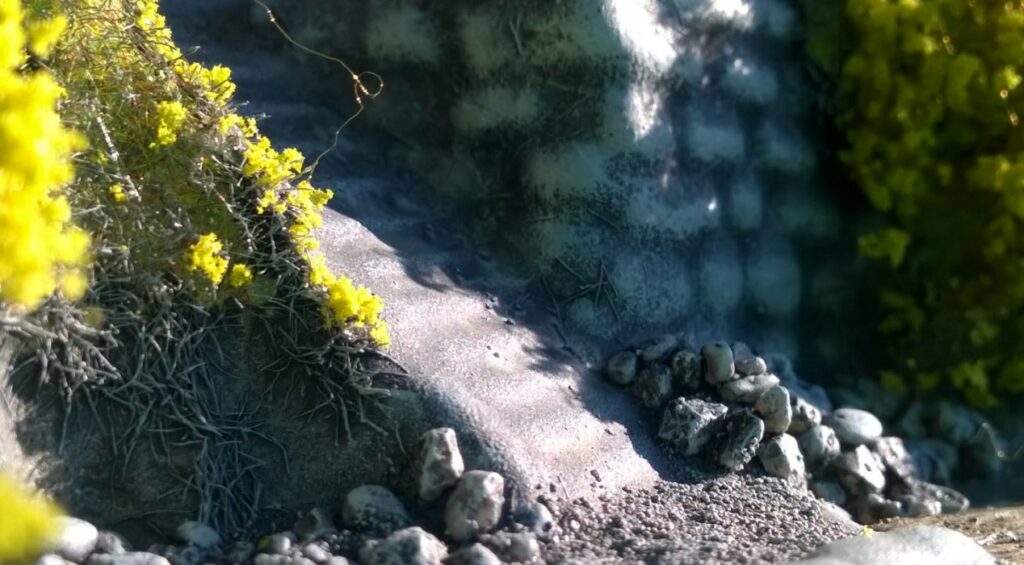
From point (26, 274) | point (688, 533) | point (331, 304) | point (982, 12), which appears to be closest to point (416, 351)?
point (331, 304)


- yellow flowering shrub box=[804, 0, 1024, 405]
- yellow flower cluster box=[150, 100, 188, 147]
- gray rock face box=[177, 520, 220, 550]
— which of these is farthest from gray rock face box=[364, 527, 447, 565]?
yellow flowering shrub box=[804, 0, 1024, 405]

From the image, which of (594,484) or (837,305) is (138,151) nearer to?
(594,484)

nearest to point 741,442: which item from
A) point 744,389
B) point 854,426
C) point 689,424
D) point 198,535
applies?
point 689,424

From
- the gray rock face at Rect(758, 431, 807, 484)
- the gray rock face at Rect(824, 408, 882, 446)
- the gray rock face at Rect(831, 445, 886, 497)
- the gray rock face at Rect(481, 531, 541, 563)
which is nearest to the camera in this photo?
the gray rock face at Rect(481, 531, 541, 563)

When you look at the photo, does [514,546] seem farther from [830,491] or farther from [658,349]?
[830,491]

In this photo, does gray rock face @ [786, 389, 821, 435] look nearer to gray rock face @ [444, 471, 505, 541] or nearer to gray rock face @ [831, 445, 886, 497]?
gray rock face @ [831, 445, 886, 497]

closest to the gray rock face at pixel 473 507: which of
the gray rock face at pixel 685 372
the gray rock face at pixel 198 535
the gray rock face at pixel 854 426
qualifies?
the gray rock face at pixel 198 535
